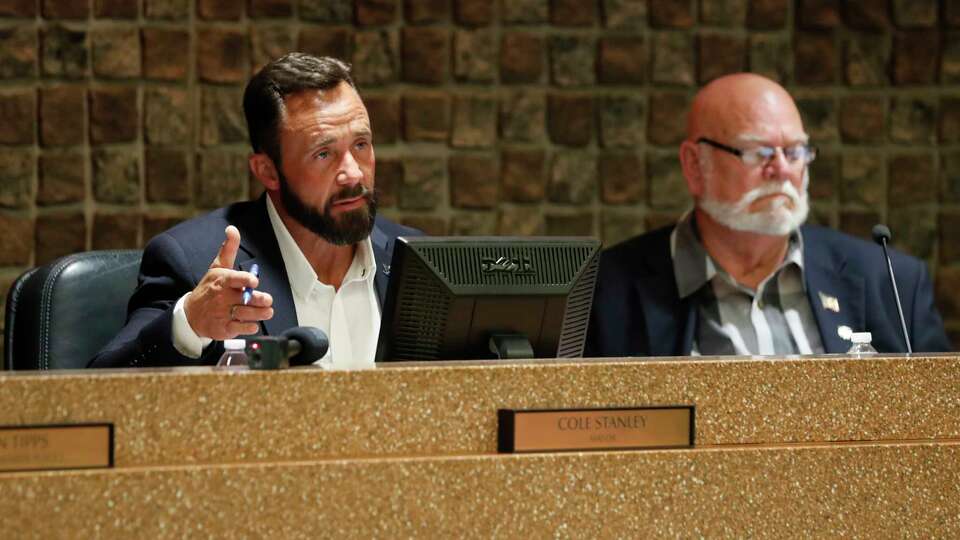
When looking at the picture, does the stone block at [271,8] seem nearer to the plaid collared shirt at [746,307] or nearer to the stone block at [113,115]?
the stone block at [113,115]

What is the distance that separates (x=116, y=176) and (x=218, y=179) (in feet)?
0.82

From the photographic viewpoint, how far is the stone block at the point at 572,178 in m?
3.47

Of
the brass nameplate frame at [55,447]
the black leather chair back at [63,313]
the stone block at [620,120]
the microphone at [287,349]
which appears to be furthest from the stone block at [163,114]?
the brass nameplate frame at [55,447]

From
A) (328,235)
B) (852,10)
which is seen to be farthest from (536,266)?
(852,10)

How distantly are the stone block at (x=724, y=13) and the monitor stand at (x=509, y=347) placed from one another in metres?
2.12

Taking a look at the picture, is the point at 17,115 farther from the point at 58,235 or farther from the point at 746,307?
the point at 746,307

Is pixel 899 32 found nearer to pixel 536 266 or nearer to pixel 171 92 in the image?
pixel 171 92

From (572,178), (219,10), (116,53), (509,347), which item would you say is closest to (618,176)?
(572,178)

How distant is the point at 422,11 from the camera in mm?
3369

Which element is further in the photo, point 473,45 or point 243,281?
point 473,45

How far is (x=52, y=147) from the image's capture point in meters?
3.21

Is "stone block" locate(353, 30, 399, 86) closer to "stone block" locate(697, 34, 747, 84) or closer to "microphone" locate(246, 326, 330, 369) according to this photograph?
"stone block" locate(697, 34, 747, 84)

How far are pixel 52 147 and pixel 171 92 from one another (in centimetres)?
32

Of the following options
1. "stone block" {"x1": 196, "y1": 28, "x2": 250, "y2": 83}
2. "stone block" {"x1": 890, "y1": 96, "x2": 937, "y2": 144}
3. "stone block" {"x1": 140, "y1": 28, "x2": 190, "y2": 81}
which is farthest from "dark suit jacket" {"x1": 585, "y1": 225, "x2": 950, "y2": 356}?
"stone block" {"x1": 140, "y1": 28, "x2": 190, "y2": 81}
